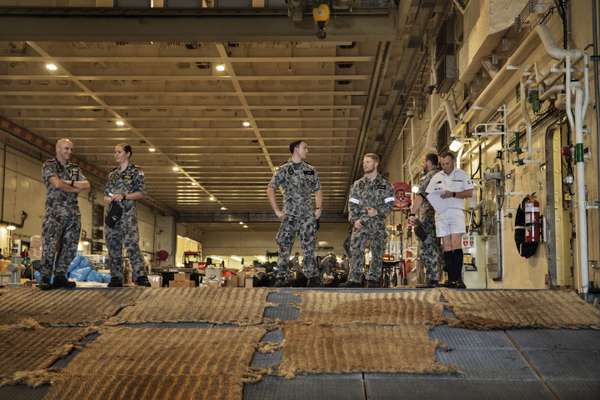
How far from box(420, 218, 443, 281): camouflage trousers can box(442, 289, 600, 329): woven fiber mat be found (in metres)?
1.84

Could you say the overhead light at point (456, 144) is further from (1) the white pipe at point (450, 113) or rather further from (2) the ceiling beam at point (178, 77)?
(2) the ceiling beam at point (178, 77)

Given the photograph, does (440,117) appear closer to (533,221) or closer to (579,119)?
(533,221)

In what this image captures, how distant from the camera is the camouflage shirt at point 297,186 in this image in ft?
28.3

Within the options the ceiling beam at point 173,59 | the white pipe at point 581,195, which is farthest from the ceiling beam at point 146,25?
the white pipe at point 581,195

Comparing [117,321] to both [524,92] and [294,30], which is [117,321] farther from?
[294,30]

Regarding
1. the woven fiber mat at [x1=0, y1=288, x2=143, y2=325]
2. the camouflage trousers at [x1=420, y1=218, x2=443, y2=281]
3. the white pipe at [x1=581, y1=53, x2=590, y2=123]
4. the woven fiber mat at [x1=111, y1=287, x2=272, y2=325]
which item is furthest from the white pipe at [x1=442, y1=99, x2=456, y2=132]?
the woven fiber mat at [x1=0, y1=288, x2=143, y2=325]

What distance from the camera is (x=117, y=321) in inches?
243

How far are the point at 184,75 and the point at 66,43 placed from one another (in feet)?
8.77

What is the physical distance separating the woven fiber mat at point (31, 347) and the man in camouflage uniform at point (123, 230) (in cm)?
257

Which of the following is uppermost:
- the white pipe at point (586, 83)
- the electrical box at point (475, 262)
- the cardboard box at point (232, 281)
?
the white pipe at point (586, 83)

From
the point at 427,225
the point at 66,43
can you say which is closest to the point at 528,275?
the point at 427,225

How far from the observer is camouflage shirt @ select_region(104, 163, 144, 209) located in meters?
8.67

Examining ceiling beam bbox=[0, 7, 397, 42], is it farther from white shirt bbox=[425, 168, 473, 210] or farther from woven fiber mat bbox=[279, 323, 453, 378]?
woven fiber mat bbox=[279, 323, 453, 378]

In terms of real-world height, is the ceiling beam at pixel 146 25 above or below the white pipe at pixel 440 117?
above
